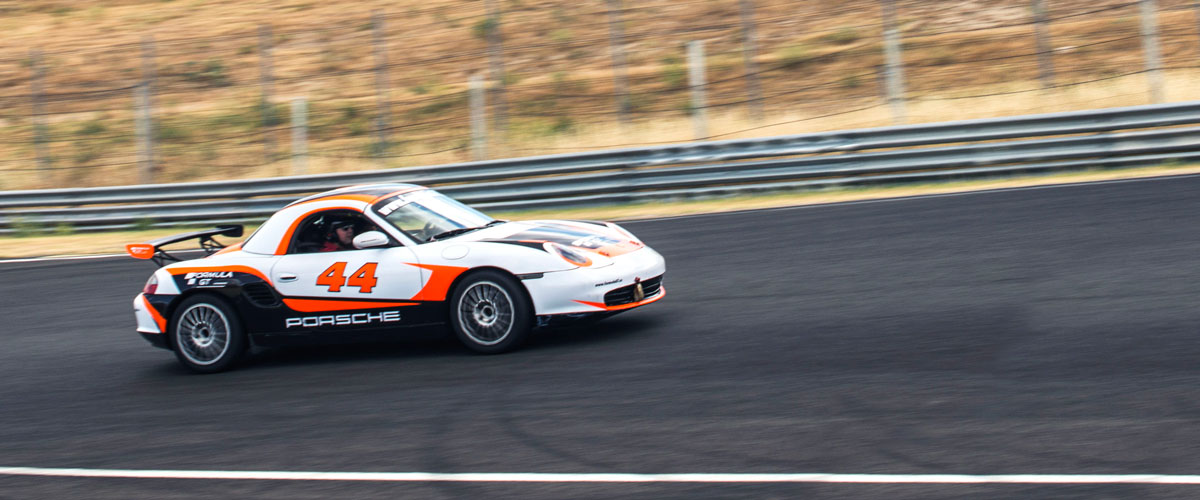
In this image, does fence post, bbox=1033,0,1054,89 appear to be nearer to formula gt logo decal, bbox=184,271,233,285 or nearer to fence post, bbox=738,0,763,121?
fence post, bbox=738,0,763,121

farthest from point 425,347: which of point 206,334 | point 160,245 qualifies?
point 160,245

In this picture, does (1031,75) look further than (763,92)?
No

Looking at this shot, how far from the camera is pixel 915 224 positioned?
11930 millimetres

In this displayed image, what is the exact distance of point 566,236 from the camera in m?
8.55

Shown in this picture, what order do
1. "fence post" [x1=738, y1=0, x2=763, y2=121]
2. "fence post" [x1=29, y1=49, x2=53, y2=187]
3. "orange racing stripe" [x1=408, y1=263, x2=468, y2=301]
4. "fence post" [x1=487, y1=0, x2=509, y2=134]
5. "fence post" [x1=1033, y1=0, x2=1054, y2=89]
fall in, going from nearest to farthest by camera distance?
1. "orange racing stripe" [x1=408, y1=263, x2=468, y2=301]
2. "fence post" [x1=1033, y1=0, x2=1054, y2=89]
3. "fence post" [x1=738, y1=0, x2=763, y2=121]
4. "fence post" [x1=487, y1=0, x2=509, y2=134]
5. "fence post" [x1=29, y1=49, x2=53, y2=187]

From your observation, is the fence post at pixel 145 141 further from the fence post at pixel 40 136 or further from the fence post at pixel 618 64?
the fence post at pixel 618 64

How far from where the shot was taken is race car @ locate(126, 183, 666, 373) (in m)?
8.14

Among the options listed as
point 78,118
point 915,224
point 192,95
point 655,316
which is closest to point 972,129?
point 915,224

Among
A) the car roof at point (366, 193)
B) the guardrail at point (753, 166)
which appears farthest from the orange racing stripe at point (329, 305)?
the guardrail at point (753, 166)

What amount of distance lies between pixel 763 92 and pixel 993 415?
1599 cm

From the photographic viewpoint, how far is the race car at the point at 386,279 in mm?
8141

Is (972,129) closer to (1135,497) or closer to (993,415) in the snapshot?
(993,415)

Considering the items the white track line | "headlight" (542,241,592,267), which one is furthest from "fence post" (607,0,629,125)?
the white track line

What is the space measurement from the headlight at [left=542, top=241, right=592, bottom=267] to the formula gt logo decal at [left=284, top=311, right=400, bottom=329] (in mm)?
1233
